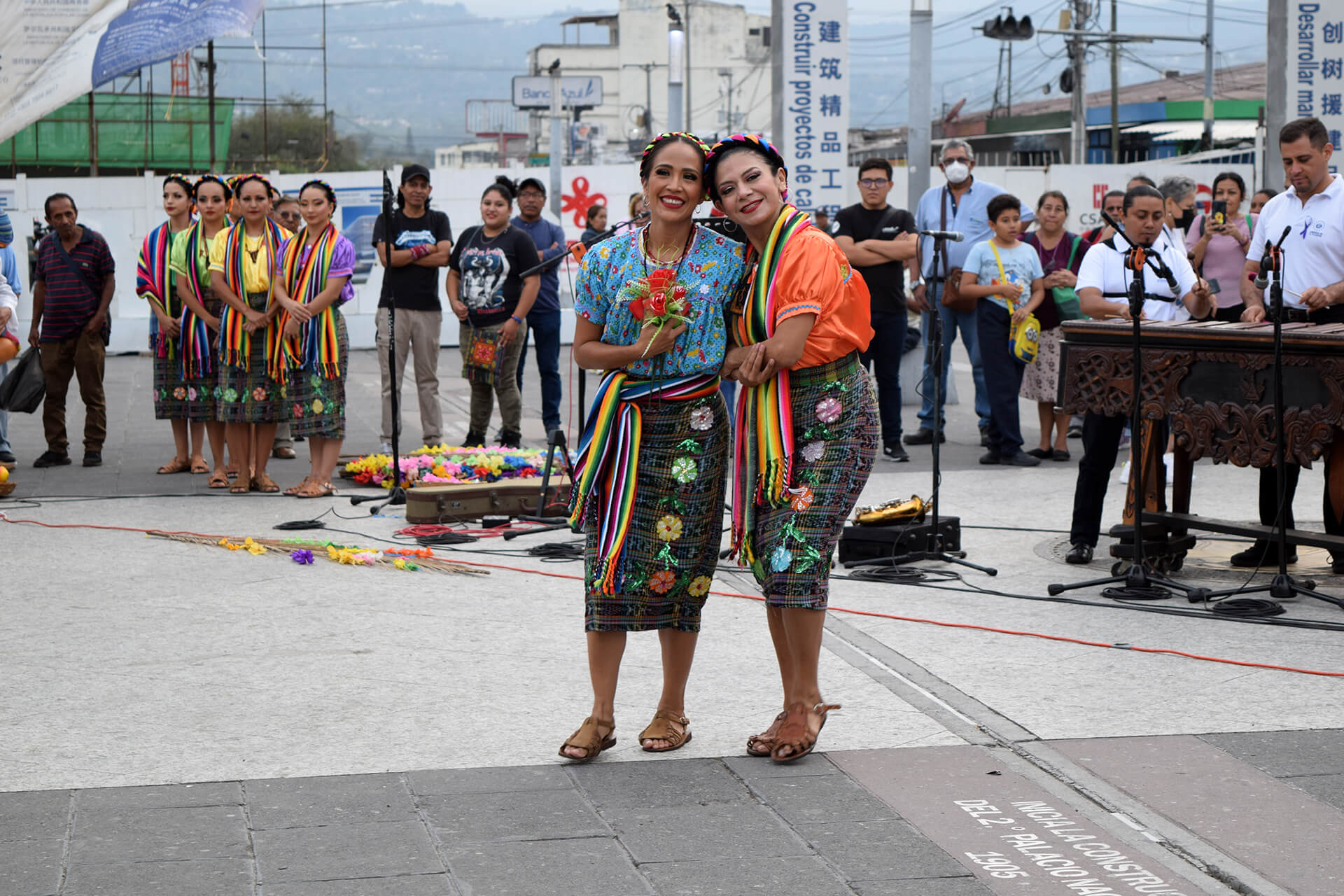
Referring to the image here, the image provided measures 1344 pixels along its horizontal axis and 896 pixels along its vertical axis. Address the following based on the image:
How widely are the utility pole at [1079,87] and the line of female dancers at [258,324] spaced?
37449 millimetres

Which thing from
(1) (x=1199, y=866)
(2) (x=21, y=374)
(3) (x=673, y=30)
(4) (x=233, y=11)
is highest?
(3) (x=673, y=30)

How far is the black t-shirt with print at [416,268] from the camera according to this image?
11.5m

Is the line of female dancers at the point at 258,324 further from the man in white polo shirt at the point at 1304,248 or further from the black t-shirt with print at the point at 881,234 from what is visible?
the man in white polo shirt at the point at 1304,248

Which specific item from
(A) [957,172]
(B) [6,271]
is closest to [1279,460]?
(A) [957,172]

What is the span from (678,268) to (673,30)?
58.5ft

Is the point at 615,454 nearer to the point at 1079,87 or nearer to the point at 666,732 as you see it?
the point at 666,732

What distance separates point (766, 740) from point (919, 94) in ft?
36.8

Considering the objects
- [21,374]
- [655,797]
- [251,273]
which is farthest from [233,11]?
[655,797]

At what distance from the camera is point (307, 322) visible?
9766mm

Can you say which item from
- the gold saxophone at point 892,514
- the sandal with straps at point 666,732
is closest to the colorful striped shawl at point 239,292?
the gold saxophone at point 892,514

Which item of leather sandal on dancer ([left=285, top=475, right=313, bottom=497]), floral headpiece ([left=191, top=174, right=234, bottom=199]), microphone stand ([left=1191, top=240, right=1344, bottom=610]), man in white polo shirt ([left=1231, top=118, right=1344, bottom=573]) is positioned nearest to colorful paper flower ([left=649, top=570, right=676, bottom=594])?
microphone stand ([left=1191, top=240, right=1344, bottom=610])

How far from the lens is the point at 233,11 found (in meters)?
9.20

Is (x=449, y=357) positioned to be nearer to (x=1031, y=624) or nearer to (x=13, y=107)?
(x=13, y=107)

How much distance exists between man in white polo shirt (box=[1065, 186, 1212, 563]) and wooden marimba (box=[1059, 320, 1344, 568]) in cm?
18
